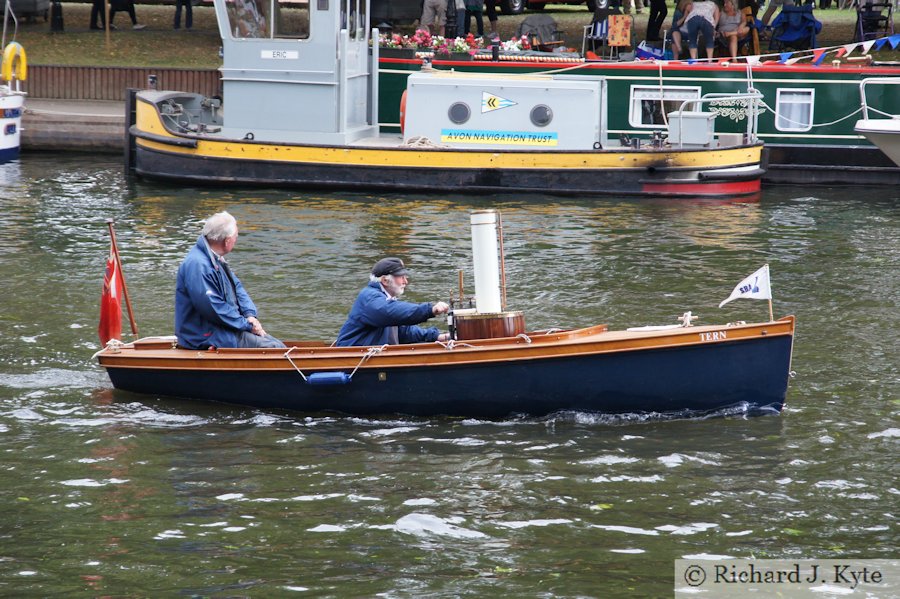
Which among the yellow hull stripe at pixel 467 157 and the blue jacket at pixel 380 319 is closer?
the blue jacket at pixel 380 319

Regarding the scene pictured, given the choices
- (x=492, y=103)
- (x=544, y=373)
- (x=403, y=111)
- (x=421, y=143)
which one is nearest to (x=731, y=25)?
(x=492, y=103)

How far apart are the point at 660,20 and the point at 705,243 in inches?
474

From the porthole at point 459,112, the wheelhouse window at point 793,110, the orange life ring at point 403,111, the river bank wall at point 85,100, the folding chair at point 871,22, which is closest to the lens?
the porthole at point 459,112

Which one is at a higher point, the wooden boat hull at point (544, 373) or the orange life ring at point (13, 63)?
the orange life ring at point (13, 63)

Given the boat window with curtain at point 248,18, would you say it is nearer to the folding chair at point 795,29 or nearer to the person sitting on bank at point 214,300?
the folding chair at point 795,29

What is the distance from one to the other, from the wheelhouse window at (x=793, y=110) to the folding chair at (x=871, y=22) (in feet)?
16.0

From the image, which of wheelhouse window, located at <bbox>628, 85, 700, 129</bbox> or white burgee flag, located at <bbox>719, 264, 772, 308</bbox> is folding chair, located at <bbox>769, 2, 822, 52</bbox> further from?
white burgee flag, located at <bbox>719, 264, 772, 308</bbox>

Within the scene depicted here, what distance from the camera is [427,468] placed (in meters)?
8.22

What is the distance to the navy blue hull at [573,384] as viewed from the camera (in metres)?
8.81

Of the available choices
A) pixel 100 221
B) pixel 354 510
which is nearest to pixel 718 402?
pixel 354 510

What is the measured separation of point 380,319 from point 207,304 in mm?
1269

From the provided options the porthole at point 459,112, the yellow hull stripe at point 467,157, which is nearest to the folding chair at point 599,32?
the porthole at point 459,112

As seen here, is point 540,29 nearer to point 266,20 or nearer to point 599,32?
point 599,32

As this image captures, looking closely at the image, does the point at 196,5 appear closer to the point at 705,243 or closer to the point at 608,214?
the point at 608,214
